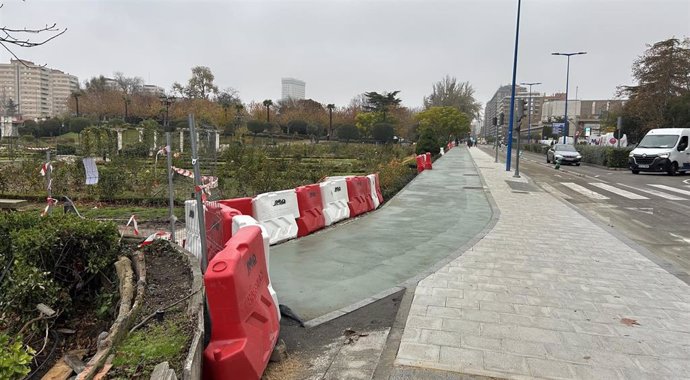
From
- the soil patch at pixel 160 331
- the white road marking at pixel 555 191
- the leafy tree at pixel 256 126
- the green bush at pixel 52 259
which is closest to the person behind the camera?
the soil patch at pixel 160 331

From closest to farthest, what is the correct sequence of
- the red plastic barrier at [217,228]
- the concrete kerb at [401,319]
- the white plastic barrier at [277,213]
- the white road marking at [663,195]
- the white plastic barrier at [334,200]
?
the concrete kerb at [401,319], the red plastic barrier at [217,228], the white plastic barrier at [277,213], the white plastic barrier at [334,200], the white road marking at [663,195]

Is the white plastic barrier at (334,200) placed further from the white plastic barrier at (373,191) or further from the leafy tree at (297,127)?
the leafy tree at (297,127)

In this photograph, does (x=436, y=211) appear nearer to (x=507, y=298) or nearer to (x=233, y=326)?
(x=507, y=298)

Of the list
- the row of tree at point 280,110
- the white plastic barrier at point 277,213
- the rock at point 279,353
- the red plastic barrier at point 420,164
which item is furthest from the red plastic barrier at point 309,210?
A: the row of tree at point 280,110

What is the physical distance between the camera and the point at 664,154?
23.6m

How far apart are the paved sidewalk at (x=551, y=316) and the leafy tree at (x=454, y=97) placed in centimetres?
9019

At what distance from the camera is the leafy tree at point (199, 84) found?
75.5 meters

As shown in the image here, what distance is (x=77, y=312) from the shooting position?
446 centimetres

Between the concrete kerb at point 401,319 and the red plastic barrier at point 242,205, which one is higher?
the red plastic barrier at point 242,205

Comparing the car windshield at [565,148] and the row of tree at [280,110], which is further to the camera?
the row of tree at [280,110]

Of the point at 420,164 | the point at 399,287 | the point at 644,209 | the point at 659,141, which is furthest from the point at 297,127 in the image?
the point at 399,287

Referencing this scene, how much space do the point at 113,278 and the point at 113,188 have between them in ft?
27.1

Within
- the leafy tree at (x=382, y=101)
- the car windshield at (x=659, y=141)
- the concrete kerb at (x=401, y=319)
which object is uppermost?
the leafy tree at (x=382, y=101)

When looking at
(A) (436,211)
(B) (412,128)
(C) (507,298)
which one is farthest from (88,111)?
(C) (507,298)
